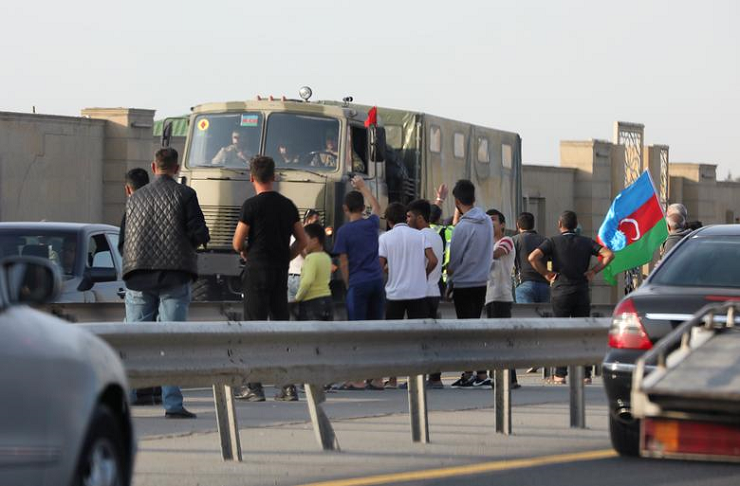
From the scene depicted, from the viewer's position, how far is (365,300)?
1528 cm

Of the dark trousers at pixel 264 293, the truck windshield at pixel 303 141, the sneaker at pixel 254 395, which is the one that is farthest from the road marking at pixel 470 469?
the truck windshield at pixel 303 141

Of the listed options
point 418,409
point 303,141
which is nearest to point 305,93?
point 303,141

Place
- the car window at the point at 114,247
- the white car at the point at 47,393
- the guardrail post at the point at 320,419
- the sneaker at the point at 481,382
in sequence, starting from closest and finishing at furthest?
the white car at the point at 47,393
the guardrail post at the point at 320,419
the sneaker at the point at 481,382
the car window at the point at 114,247

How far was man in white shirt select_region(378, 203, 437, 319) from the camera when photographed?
15.4 m

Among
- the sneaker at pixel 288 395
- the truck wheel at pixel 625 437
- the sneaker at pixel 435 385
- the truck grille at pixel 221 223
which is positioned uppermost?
the truck grille at pixel 221 223

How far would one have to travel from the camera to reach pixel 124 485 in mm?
6664

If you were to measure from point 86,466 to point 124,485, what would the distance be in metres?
0.56

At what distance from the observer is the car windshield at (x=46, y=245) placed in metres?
16.4

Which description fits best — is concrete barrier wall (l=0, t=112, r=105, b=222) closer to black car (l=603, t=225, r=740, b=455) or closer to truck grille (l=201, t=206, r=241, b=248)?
truck grille (l=201, t=206, r=241, b=248)

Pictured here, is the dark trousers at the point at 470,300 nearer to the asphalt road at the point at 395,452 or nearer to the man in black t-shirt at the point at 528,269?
the asphalt road at the point at 395,452

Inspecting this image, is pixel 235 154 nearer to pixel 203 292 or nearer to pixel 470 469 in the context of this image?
pixel 203 292

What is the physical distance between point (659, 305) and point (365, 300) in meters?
5.62

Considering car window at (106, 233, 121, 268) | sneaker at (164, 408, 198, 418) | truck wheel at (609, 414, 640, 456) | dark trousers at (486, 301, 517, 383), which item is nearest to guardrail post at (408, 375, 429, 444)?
truck wheel at (609, 414, 640, 456)

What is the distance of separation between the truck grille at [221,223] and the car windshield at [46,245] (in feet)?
19.1
